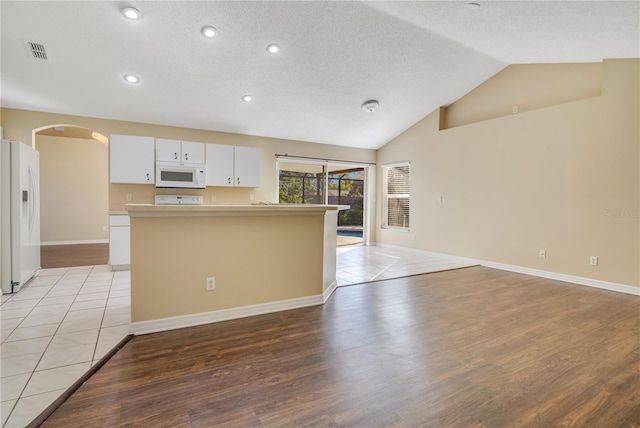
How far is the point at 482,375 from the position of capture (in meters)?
1.96

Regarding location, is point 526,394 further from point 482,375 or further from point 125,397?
point 125,397

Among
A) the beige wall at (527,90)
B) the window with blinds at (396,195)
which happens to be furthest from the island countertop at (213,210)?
the window with blinds at (396,195)

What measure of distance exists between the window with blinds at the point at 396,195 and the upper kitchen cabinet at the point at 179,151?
4.38 meters

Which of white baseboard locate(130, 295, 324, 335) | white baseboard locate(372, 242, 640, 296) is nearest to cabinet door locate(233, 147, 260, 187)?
white baseboard locate(130, 295, 324, 335)

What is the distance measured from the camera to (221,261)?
2.78 m

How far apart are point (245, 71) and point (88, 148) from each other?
595cm

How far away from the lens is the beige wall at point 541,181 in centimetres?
384

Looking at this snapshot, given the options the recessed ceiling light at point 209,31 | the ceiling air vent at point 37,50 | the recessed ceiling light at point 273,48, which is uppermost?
the recessed ceiling light at point 273,48

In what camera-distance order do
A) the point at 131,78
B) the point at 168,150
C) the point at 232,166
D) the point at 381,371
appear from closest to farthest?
the point at 381,371, the point at 131,78, the point at 168,150, the point at 232,166

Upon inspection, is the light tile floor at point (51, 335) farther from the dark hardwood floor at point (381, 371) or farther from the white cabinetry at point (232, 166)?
the white cabinetry at point (232, 166)

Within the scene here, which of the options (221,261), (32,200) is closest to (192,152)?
(32,200)

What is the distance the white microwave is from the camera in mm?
5070

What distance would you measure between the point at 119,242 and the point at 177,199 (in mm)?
1135

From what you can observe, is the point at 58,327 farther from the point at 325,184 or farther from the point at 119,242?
the point at 325,184
